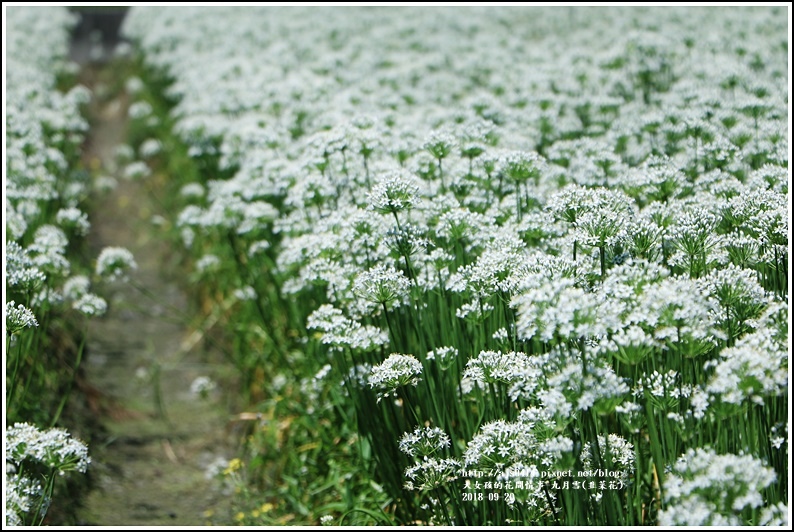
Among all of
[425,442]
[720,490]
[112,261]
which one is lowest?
[425,442]

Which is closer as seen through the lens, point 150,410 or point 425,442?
point 425,442

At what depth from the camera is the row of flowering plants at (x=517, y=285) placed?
3.33 m

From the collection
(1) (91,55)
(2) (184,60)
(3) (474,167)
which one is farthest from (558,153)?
(1) (91,55)

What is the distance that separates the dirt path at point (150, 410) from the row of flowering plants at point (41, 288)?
0.44 m

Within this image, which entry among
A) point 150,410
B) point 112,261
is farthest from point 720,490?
point 150,410

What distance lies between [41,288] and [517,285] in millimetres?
3108

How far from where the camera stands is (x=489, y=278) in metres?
3.93

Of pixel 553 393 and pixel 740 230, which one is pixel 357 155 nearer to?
pixel 740 230

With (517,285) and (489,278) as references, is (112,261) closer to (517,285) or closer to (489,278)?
(489,278)

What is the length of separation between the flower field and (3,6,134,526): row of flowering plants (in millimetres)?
45

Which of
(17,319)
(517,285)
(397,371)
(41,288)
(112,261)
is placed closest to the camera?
(397,371)

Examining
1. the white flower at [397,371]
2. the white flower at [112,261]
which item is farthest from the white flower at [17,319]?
the white flower at [397,371]

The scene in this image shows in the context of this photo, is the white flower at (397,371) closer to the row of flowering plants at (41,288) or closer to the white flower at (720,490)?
the white flower at (720,490)

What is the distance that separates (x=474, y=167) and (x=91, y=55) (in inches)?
709
